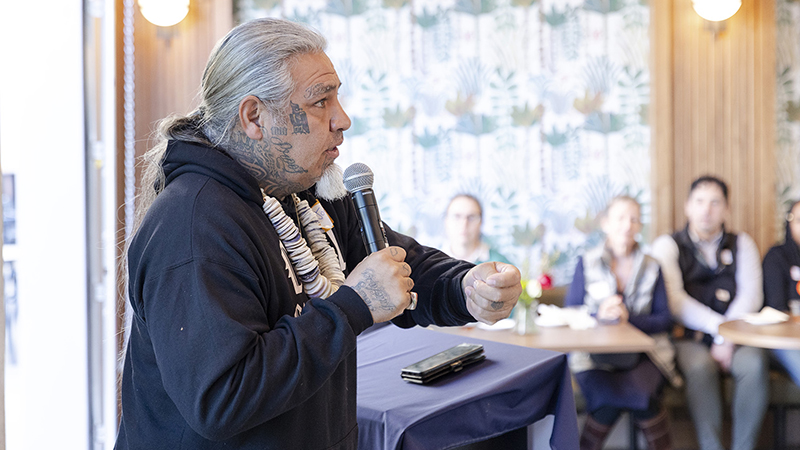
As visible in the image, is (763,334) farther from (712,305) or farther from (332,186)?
(332,186)

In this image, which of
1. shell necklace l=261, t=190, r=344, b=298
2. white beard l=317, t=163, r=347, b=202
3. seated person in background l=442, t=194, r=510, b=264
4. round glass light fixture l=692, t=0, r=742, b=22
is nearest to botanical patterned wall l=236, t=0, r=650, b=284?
round glass light fixture l=692, t=0, r=742, b=22

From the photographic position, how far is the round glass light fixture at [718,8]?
4195 mm

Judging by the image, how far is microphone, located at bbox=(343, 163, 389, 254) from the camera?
1215 mm

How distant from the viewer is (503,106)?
175 inches

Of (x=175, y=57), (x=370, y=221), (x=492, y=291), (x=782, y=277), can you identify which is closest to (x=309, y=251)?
(x=370, y=221)

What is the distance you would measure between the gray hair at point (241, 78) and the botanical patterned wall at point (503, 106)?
3226 millimetres

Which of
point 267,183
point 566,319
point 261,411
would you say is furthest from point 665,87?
point 261,411

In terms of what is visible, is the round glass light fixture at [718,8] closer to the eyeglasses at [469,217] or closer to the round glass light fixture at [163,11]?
the eyeglasses at [469,217]

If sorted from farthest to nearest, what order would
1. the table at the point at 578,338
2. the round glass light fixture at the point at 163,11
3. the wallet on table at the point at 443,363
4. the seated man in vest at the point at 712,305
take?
1. the round glass light fixture at the point at 163,11
2. the seated man in vest at the point at 712,305
3. the table at the point at 578,338
4. the wallet on table at the point at 443,363

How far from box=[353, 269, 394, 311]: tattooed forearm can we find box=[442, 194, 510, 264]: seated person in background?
2.75 metres

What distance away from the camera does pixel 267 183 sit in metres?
1.21

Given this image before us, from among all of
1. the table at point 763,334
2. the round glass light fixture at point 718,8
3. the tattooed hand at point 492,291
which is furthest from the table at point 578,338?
the round glass light fixture at point 718,8

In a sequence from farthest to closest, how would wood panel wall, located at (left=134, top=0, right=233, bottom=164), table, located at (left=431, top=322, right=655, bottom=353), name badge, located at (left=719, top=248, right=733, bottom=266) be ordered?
wood panel wall, located at (left=134, top=0, right=233, bottom=164), name badge, located at (left=719, top=248, right=733, bottom=266), table, located at (left=431, top=322, right=655, bottom=353)

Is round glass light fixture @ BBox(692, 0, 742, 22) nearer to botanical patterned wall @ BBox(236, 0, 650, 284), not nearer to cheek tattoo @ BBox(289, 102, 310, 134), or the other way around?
botanical patterned wall @ BBox(236, 0, 650, 284)
